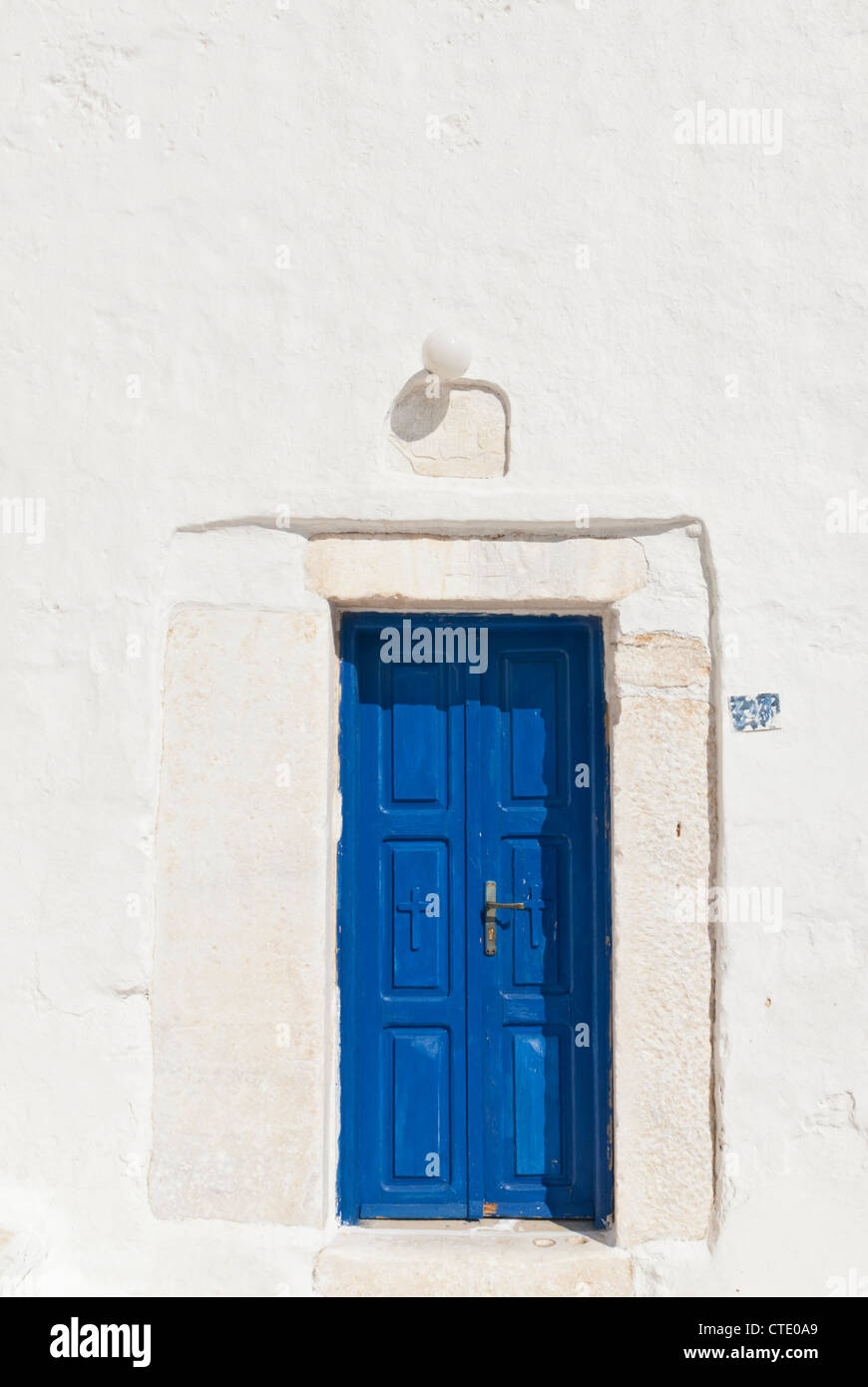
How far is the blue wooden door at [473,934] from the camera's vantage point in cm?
344

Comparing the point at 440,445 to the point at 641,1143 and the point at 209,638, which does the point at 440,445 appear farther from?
the point at 641,1143

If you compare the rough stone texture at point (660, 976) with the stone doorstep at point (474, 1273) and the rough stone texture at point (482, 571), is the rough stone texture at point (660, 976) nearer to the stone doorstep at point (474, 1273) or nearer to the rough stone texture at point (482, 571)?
the stone doorstep at point (474, 1273)

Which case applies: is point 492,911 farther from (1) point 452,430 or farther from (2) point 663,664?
(1) point 452,430

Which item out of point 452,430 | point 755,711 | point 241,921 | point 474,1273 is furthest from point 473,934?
point 452,430

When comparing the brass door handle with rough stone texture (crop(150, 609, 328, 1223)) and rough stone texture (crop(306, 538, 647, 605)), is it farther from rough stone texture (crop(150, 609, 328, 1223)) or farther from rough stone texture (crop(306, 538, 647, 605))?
rough stone texture (crop(306, 538, 647, 605))

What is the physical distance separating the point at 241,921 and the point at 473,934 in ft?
2.16

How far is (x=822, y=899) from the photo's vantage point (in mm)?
3252

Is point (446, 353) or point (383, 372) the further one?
point (383, 372)

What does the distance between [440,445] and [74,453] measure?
1.01 meters

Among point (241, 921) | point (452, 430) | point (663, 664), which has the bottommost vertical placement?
point (241, 921)

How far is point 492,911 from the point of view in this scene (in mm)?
3445

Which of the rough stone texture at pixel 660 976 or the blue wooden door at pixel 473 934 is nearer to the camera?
the rough stone texture at pixel 660 976

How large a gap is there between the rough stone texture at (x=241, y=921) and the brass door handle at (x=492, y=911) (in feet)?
1.59

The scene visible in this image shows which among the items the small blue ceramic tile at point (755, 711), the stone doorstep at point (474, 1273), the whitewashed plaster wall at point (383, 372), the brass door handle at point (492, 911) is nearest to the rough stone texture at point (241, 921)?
the whitewashed plaster wall at point (383, 372)
